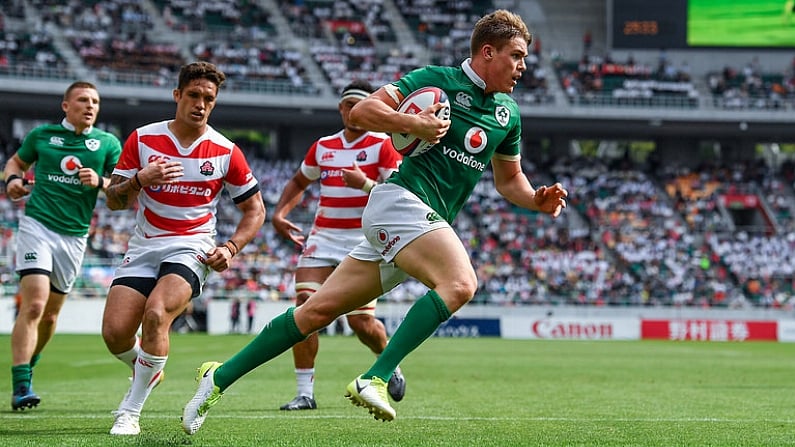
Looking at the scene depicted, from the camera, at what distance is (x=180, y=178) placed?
721cm

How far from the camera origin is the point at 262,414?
8.26 meters

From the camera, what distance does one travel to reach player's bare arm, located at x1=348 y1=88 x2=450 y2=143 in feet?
18.5

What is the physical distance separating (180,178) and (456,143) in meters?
2.14

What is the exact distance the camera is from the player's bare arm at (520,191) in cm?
653

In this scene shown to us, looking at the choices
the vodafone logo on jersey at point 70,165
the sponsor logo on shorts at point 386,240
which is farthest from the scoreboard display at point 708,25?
the sponsor logo on shorts at point 386,240

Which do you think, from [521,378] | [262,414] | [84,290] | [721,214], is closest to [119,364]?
[521,378]

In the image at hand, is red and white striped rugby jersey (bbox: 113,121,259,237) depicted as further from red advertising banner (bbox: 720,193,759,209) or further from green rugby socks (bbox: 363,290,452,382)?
red advertising banner (bbox: 720,193,759,209)

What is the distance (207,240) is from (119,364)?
401 inches

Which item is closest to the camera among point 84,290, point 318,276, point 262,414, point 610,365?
point 262,414

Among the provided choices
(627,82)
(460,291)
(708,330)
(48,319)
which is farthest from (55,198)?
(627,82)

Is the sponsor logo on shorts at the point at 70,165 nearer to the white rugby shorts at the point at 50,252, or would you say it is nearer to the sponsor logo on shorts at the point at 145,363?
the white rugby shorts at the point at 50,252

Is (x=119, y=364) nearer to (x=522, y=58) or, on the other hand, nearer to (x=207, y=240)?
(x=207, y=240)

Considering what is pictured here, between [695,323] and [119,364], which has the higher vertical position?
[119,364]

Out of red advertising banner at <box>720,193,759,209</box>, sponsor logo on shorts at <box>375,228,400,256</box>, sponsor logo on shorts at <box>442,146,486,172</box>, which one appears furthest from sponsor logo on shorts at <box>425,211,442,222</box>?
red advertising banner at <box>720,193,759,209</box>
